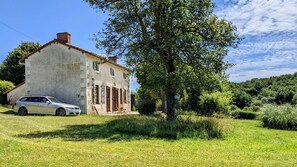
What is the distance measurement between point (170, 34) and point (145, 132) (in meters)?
5.66

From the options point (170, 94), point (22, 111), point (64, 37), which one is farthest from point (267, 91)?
point (22, 111)

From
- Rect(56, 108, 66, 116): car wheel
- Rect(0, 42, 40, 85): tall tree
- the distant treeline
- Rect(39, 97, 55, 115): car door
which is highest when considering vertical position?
Rect(0, 42, 40, 85): tall tree

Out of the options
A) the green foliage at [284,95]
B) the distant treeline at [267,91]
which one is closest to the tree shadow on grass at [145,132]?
the distant treeline at [267,91]

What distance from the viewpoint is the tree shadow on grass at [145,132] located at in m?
11.2

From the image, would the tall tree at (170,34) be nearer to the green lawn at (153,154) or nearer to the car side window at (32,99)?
the green lawn at (153,154)

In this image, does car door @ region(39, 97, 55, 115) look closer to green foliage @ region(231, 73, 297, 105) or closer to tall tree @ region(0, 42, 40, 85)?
tall tree @ region(0, 42, 40, 85)

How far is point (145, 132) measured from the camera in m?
12.2

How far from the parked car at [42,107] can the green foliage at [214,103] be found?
1026 cm

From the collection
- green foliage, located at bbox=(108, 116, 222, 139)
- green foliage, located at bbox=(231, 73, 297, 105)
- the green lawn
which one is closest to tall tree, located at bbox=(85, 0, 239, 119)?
green foliage, located at bbox=(108, 116, 222, 139)

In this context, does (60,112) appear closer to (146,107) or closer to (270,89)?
(146,107)

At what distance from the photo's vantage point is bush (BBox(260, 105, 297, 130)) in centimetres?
1609

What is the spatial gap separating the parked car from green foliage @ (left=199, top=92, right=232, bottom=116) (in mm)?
10256

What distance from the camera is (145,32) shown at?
50.6 ft

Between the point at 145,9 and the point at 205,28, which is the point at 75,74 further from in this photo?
the point at 205,28
